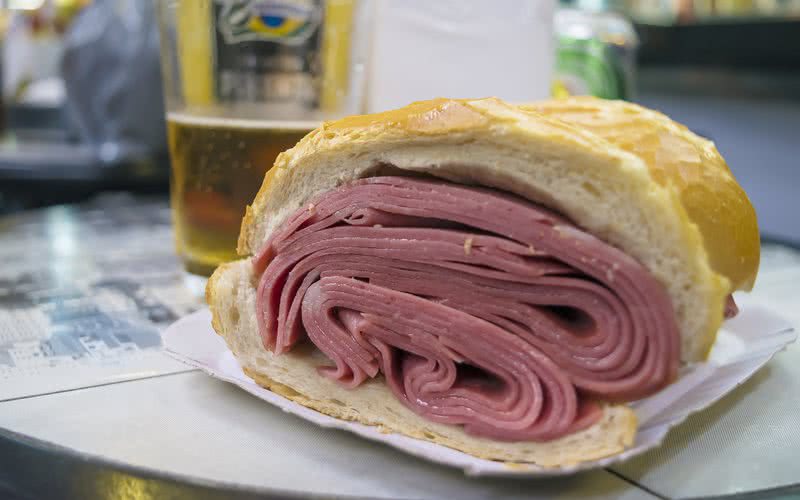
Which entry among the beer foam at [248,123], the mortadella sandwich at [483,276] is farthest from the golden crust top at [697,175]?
the beer foam at [248,123]

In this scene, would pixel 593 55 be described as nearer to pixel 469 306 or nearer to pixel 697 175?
pixel 697 175

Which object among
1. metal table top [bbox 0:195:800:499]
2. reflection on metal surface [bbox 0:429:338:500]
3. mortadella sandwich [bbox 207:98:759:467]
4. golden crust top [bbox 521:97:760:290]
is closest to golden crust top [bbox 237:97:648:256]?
mortadella sandwich [bbox 207:98:759:467]

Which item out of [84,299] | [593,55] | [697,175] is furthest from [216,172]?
[593,55]

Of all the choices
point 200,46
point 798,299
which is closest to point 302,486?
point 200,46

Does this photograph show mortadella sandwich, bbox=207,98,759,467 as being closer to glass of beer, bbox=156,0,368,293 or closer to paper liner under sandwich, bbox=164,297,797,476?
paper liner under sandwich, bbox=164,297,797,476

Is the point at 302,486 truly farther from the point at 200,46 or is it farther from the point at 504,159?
the point at 200,46

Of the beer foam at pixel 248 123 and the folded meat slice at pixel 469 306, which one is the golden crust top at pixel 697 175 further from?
the beer foam at pixel 248 123
